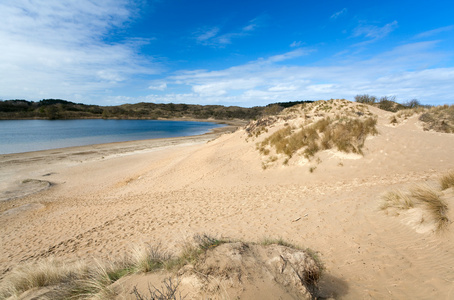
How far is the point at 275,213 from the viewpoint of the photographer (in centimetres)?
670

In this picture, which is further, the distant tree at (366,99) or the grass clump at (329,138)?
the distant tree at (366,99)

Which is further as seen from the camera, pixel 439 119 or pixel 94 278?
pixel 439 119

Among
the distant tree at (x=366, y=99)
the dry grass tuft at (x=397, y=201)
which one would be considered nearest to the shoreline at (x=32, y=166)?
the dry grass tuft at (x=397, y=201)

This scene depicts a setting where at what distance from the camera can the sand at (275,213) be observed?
339 cm

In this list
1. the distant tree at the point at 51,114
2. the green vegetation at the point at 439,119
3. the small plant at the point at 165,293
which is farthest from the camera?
the distant tree at the point at 51,114

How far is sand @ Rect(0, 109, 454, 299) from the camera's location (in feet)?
11.1

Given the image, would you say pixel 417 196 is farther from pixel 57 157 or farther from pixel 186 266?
pixel 57 157

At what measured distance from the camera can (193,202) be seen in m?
8.98

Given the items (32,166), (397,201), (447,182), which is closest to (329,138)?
(447,182)

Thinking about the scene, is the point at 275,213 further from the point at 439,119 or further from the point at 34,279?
the point at 439,119

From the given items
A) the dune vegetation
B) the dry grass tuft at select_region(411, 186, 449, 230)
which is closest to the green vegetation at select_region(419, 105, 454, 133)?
the dune vegetation

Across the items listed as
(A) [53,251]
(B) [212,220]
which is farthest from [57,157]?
(B) [212,220]

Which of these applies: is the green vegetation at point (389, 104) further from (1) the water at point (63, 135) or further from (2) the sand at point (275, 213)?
(1) the water at point (63, 135)

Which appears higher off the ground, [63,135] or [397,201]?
[397,201]
